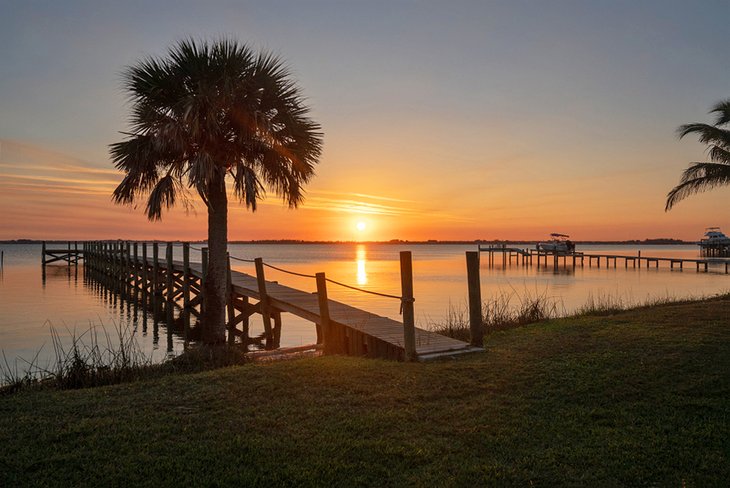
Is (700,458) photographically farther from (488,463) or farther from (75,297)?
(75,297)

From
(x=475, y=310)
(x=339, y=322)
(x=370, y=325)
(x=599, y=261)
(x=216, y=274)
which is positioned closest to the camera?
(x=475, y=310)

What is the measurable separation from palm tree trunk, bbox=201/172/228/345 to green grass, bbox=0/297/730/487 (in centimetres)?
698

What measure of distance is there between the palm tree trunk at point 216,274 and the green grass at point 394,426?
6.98 metres

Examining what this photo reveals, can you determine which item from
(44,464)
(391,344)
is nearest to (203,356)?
(391,344)

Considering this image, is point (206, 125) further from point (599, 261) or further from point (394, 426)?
point (599, 261)

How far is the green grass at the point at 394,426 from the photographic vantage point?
4727mm

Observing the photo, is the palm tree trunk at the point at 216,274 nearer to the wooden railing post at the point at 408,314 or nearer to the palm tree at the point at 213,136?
the palm tree at the point at 213,136

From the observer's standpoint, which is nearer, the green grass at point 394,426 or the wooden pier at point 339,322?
the green grass at point 394,426

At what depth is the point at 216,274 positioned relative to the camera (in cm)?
1516

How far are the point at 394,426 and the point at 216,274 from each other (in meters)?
10.4

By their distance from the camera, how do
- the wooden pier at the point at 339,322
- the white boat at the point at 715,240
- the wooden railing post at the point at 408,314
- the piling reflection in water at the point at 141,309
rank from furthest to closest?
the white boat at the point at 715,240
the piling reflection in water at the point at 141,309
the wooden pier at the point at 339,322
the wooden railing post at the point at 408,314

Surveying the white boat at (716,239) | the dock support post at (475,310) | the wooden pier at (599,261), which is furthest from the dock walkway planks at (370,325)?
the white boat at (716,239)

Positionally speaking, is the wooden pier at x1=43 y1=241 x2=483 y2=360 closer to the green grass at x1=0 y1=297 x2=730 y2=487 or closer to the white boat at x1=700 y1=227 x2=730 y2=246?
the green grass at x1=0 y1=297 x2=730 y2=487

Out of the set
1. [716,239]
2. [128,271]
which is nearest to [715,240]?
[716,239]
